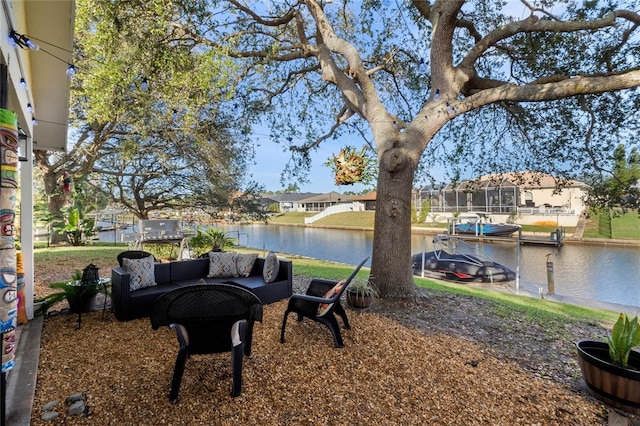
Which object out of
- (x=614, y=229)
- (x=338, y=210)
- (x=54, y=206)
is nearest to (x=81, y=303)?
(x=54, y=206)

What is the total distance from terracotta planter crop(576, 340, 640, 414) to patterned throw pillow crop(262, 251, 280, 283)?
3.98 m

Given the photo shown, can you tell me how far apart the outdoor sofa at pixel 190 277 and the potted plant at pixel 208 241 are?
4746 mm

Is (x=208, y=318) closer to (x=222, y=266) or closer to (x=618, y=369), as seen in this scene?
(x=222, y=266)

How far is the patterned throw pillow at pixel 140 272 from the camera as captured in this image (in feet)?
15.1

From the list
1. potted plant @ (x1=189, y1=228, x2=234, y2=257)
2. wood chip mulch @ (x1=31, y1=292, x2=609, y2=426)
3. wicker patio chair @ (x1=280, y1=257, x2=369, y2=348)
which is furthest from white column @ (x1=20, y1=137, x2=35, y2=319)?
potted plant @ (x1=189, y1=228, x2=234, y2=257)

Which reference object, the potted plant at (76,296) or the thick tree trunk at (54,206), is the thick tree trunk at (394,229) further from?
the thick tree trunk at (54,206)

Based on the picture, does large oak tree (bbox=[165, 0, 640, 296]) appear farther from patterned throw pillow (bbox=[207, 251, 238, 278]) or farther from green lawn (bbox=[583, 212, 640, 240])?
green lawn (bbox=[583, 212, 640, 240])

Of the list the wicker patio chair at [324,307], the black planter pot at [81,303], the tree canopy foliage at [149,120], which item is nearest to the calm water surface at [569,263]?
the tree canopy foliage at [149,120]

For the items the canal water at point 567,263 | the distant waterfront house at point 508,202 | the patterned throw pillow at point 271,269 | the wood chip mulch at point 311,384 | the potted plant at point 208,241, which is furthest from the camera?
the distant waterfront house at point 508,202

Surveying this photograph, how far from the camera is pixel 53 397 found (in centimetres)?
250

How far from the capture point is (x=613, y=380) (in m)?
2.52

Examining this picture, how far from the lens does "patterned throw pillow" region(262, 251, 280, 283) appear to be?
532cm

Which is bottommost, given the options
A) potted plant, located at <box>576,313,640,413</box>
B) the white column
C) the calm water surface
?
the calm water surface

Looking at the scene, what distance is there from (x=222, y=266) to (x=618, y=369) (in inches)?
204
